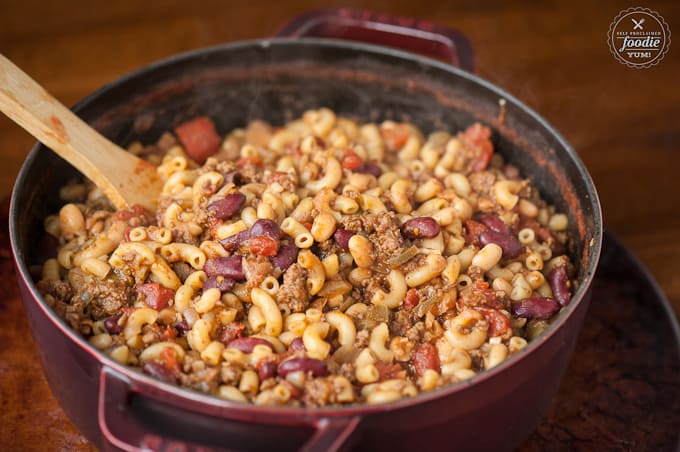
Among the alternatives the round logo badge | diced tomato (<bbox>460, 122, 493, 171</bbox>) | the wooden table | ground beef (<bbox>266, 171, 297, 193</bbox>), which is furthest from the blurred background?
ground beef (<bbox>266, 171, 297, 193</bbox>)

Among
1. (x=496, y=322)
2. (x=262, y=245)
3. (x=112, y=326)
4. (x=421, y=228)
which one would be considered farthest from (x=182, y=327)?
(x=496, y=322)

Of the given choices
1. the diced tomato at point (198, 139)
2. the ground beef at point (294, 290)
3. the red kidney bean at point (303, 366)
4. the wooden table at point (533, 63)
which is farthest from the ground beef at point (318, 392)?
the wooden table at point (533, 63)

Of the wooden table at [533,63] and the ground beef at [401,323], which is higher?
the wooden table at [533,63]

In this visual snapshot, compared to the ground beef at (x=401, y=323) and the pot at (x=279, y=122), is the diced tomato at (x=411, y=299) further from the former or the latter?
the pot at (x=279, y=122)

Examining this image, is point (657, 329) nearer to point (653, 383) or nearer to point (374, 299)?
point (653, 383)

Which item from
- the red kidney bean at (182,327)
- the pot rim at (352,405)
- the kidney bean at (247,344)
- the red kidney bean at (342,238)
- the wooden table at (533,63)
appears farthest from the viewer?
the wooden table at (533,63)

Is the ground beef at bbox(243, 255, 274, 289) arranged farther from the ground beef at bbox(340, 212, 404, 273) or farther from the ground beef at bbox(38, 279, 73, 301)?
the ground beef at bbox(38, 279, 73, 301)

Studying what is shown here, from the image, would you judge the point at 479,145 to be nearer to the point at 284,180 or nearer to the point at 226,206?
the point at 284,180
